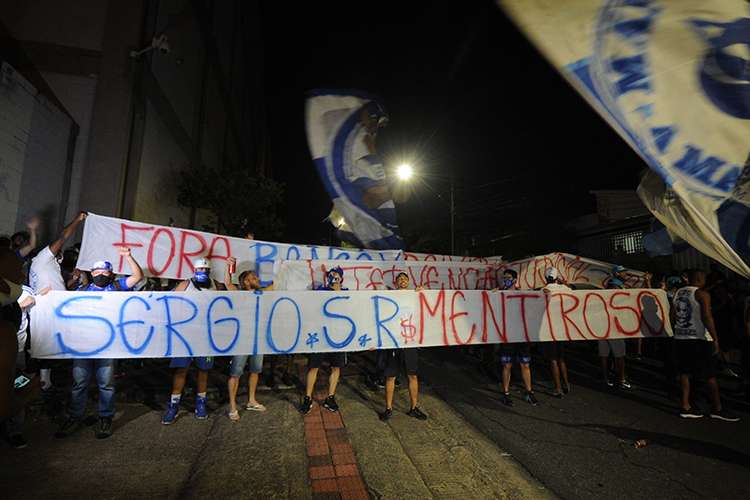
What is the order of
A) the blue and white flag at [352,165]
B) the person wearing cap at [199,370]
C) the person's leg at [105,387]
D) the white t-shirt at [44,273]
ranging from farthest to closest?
the blue and white flag at [352,165] → the person wearing cap at [199,370] → the white t-shirt at [44,273] → the person's leg at [105,387]

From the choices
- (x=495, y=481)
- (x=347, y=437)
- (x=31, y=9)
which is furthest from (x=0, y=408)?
(x=31, y=9)

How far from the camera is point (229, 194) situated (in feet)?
36.5

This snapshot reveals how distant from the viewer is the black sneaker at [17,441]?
11.7 ft

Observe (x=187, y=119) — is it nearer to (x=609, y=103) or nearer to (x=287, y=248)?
(x=287, y=248)

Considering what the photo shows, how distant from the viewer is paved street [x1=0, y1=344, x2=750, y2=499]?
308 centimetres

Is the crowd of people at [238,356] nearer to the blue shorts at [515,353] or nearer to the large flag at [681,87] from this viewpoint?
the blue shorts at [515,353]

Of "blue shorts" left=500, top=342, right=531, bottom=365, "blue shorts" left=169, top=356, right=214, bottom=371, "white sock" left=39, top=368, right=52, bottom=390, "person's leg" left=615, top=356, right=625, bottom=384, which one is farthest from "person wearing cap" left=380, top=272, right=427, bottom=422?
"white sock" left=39, top=368, right=52, bottom=390

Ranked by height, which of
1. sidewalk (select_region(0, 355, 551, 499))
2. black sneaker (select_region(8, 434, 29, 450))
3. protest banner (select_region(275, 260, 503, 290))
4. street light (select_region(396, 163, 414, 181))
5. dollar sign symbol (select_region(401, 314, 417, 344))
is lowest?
sidewalk (select_region(0, 355, 551, 499))

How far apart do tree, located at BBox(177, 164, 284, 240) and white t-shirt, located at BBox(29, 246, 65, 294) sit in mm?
6827

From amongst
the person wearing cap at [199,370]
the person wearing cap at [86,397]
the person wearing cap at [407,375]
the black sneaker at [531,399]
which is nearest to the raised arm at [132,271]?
the person wearing cap at [86,397]

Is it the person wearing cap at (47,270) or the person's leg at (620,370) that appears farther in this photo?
the person's leg at (620,370)

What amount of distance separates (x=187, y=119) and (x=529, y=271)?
1104 centimetres

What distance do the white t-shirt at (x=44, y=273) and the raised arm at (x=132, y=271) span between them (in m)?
0.63

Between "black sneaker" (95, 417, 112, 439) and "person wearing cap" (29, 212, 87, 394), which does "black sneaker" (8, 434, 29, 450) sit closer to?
"black sneaker" (95, 417, 112, 439)
